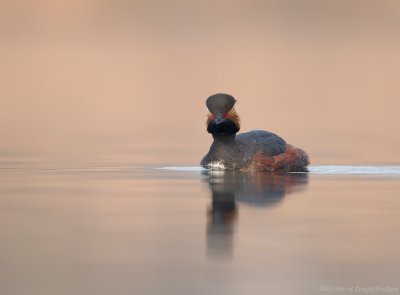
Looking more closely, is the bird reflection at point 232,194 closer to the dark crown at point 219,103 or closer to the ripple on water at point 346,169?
the ripple on water at point 346,169

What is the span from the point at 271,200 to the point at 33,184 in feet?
11.0

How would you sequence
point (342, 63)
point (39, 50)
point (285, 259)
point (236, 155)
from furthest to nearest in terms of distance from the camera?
point (39, 50) → point (342, 63) → point (236, 155) → point (285, 259)

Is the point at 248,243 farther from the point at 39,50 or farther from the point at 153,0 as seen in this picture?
the point at 153,0

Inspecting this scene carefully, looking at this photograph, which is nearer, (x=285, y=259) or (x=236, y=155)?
(x=285, y=259)

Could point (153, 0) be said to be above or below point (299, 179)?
above

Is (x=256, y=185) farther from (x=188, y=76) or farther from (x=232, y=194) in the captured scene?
(x=188, y=76)

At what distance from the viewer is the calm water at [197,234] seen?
8672 mm

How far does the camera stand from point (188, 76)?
171 feet

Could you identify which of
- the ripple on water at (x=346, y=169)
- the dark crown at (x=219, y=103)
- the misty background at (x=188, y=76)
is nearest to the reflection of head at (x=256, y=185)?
the ripple on water at (x=346, y=169)

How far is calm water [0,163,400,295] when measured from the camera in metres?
8.67

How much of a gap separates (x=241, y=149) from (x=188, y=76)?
34.7 m

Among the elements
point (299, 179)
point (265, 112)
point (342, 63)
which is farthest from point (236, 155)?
point (342, 63)

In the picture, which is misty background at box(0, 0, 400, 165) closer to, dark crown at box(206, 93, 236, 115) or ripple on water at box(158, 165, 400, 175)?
ripple on water at box(158, 165, 400, 175)

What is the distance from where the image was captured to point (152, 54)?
213 ft
